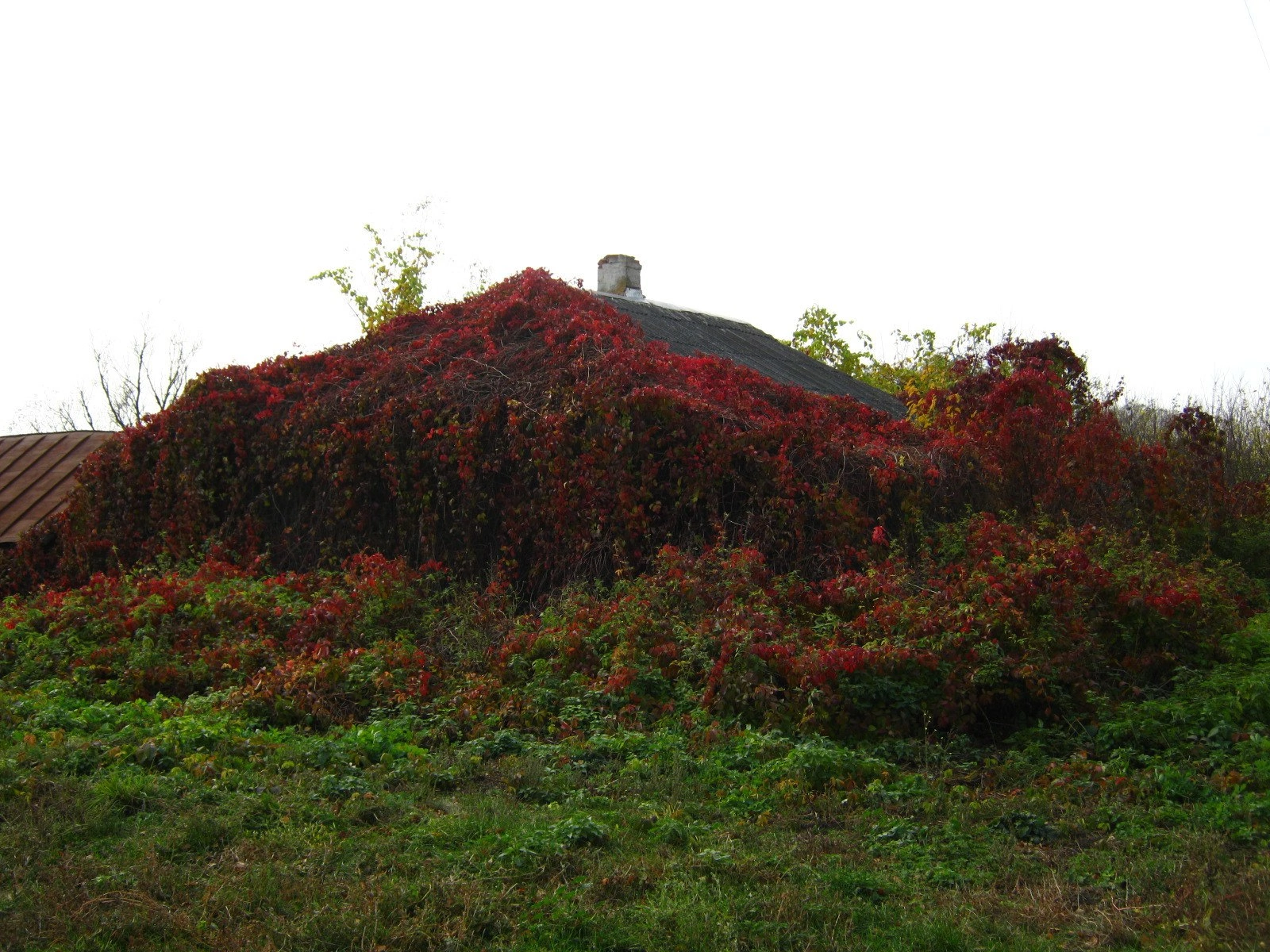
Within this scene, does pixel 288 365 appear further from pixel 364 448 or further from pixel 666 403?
pixel 666 403

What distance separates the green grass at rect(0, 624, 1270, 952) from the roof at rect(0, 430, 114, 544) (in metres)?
8.59

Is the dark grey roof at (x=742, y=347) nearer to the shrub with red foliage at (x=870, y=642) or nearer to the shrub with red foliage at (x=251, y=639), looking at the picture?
the shrub with red foliage at (x=251, y=639)

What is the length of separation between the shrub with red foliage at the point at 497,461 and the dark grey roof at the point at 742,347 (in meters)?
2.22

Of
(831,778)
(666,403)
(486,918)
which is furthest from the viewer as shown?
(666,403)

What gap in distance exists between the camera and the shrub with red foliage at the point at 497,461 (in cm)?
980

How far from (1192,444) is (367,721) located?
9.95 meters

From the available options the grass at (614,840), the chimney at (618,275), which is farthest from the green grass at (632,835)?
the chimney at (618,275)

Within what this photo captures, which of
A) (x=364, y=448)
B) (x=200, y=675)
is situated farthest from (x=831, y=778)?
(x=364, y=448)

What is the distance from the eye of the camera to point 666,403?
10039mm

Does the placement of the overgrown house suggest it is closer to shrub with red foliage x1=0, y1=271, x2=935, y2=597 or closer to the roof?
the roof

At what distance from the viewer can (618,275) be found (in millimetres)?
19531

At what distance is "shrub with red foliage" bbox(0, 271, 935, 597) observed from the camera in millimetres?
9805

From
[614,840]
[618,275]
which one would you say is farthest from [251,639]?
[618,275]

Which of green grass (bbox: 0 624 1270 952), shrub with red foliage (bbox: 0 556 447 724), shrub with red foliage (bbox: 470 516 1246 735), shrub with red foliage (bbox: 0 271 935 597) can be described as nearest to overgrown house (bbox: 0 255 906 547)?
shrub with red foliage (bbox: 0 271 935 597)
